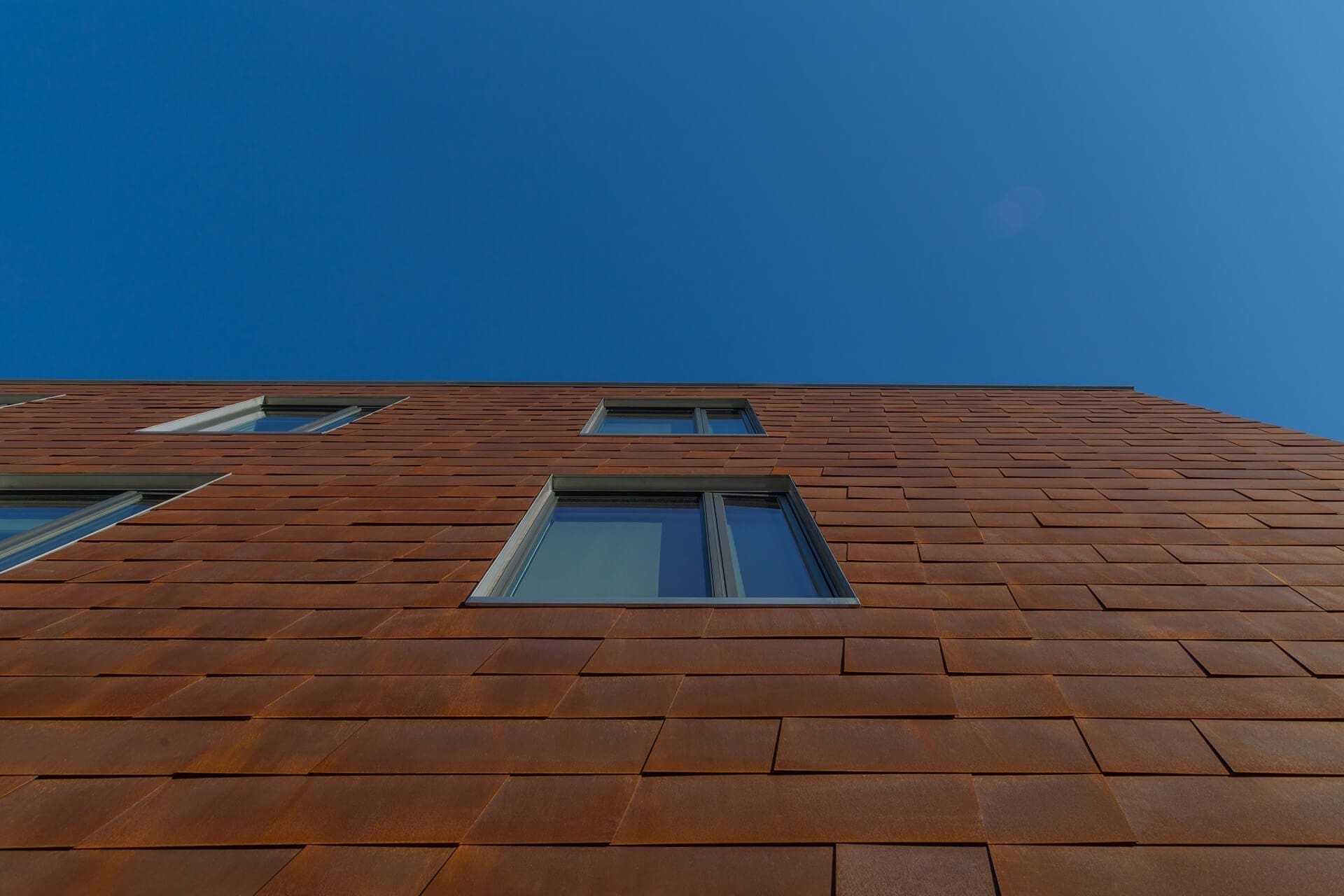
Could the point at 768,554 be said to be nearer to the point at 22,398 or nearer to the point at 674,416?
the point at 674,416

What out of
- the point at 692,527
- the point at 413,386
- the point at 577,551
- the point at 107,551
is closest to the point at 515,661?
the point at 577,551

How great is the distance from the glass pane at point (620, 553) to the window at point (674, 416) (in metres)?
1.82

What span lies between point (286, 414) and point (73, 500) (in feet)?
8.39

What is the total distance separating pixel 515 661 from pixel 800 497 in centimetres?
201

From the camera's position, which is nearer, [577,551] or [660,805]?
[660,805]

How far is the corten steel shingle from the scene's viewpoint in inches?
53.8

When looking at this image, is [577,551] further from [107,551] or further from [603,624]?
[107,551]

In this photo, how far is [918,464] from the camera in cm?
406

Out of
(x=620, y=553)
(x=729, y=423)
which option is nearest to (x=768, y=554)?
(x=620, y=553)

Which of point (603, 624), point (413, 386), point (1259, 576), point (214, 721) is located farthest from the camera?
point (413, 386)

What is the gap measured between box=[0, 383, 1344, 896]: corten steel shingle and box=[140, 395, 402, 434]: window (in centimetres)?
223

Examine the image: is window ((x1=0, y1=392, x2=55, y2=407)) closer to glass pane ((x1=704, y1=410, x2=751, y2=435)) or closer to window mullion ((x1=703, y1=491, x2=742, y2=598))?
glass pane ((x1=704, y1=410, x2=751, y2=435))

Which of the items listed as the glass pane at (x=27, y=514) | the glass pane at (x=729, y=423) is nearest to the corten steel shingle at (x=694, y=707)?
the glass pane at (x=27, y=514)

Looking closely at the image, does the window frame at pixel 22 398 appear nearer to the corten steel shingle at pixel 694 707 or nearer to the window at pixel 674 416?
the corten steel shingle at pixel 694 707
